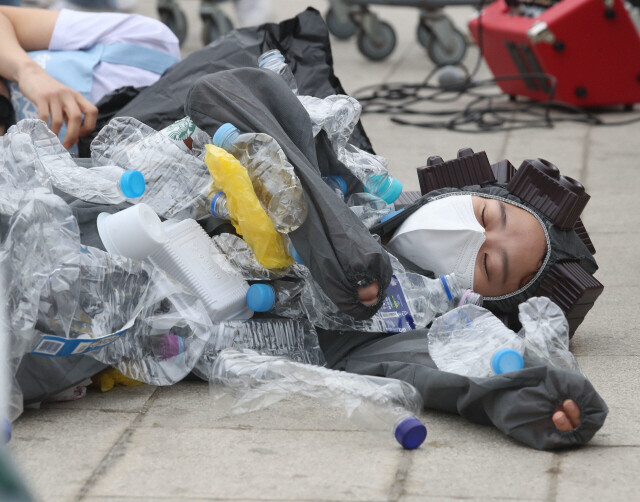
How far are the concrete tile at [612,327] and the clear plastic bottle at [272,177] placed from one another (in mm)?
821

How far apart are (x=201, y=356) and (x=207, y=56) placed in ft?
3.92

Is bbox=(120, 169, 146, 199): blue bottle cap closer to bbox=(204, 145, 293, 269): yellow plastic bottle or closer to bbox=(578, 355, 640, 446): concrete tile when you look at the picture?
→ bbox=(204, 145, 293, 269): yellow plastic bottle

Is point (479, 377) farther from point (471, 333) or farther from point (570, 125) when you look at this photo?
point (570, 125)

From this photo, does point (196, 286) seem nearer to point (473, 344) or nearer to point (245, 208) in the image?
point (245, 208)

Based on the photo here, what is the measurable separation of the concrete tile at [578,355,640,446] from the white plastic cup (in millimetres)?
1017

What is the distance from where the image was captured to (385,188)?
2.70 m

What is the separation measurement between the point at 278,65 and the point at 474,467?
1546 mm

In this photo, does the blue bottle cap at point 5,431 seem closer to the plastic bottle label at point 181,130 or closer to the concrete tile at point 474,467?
the concrete tile at point 474,467

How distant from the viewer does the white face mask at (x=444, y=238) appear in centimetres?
242

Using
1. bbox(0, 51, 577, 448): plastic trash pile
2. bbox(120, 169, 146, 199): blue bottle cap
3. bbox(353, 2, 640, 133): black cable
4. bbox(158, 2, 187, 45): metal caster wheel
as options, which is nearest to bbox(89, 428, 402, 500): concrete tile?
bbox(0, 51, 577, 448): plastic trash pile

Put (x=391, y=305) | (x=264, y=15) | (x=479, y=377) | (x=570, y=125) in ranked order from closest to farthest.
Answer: (x=479, y=377)
(x=391, y=305)
(x=570, y=125)
(x=264, y=15)

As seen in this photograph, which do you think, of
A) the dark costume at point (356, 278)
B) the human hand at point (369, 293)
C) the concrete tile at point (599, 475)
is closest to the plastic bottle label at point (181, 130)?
the dark costume at point (356, 278)

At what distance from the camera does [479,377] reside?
80.4 inches

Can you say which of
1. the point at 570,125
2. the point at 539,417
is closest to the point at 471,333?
the point at 539,417
